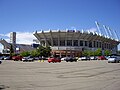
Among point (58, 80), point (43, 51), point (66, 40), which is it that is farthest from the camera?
point (66, 40)

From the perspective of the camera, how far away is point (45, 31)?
128m

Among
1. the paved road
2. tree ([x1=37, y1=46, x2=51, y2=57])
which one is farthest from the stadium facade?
the paved road

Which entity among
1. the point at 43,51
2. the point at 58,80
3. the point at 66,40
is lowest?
the point at 58,80

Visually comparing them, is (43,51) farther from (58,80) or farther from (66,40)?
(58,80)

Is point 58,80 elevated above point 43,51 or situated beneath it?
situated beneath

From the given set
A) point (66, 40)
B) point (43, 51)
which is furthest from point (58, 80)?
point (66, 40)

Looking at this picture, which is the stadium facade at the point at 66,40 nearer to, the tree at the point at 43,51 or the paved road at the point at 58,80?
the tree at the point at 43,51

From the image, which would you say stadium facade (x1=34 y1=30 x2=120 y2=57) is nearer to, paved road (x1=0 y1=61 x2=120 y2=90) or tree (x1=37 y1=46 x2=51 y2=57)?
tree (x1=37 y1=46 x2=51 y2=57)

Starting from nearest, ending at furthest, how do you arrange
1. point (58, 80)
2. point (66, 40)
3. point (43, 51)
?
1. point (58, 80)
2. point (43, 51)
3. point (66, 40)

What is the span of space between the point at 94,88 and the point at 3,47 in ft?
556

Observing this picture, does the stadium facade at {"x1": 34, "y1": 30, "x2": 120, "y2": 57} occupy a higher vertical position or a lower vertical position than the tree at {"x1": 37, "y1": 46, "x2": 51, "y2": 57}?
higher

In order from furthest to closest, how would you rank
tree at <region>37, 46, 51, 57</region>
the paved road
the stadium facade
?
the stadium facade < tree at <region>37, 46, 51, 57</region> < the paved road

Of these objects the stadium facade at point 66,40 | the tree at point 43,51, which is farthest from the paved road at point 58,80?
the stadium facade at point 66,40

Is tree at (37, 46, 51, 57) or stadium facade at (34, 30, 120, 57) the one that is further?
stadium facade at (34, 30, 120, 57)
